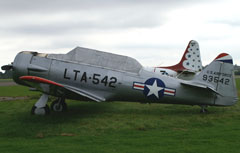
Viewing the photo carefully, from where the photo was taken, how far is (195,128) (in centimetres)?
659

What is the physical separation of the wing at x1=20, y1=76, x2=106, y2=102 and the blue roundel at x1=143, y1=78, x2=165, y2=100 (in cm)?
164

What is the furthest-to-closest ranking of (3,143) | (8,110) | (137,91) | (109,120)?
(8,110), (137,91), (109,120), (3,143)

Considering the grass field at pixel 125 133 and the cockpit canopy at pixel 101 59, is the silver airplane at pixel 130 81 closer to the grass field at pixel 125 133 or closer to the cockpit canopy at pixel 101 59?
the cockpit canopy at pixel 101 59

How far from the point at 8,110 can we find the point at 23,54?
2.47 m

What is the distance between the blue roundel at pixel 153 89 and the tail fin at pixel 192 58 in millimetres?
11950

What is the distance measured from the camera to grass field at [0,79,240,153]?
15.1 feet

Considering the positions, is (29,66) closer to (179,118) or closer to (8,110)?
(8,110)

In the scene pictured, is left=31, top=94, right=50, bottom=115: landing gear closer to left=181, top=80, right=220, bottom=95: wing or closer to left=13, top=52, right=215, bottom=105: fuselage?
left=13, top=52, right=215, bottom=105: fuselage

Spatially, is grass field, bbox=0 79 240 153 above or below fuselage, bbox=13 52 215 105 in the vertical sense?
below

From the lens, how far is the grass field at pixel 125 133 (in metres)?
4.61

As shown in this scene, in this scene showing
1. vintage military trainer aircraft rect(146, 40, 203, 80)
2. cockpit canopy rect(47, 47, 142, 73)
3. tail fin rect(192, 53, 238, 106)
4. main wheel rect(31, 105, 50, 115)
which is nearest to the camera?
main wheel rect(31, 105, 50, 115)

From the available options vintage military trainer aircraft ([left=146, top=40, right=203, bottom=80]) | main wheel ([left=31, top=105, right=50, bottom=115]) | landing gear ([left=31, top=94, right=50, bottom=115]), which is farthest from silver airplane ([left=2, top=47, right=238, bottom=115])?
vintage military trainer aircraft ([left=146, top=40, right=203, bottom=80])

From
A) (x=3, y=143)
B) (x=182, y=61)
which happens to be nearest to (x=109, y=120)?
(x=3, y=143)

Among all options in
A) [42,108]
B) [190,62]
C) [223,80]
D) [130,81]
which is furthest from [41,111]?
[190,62]
